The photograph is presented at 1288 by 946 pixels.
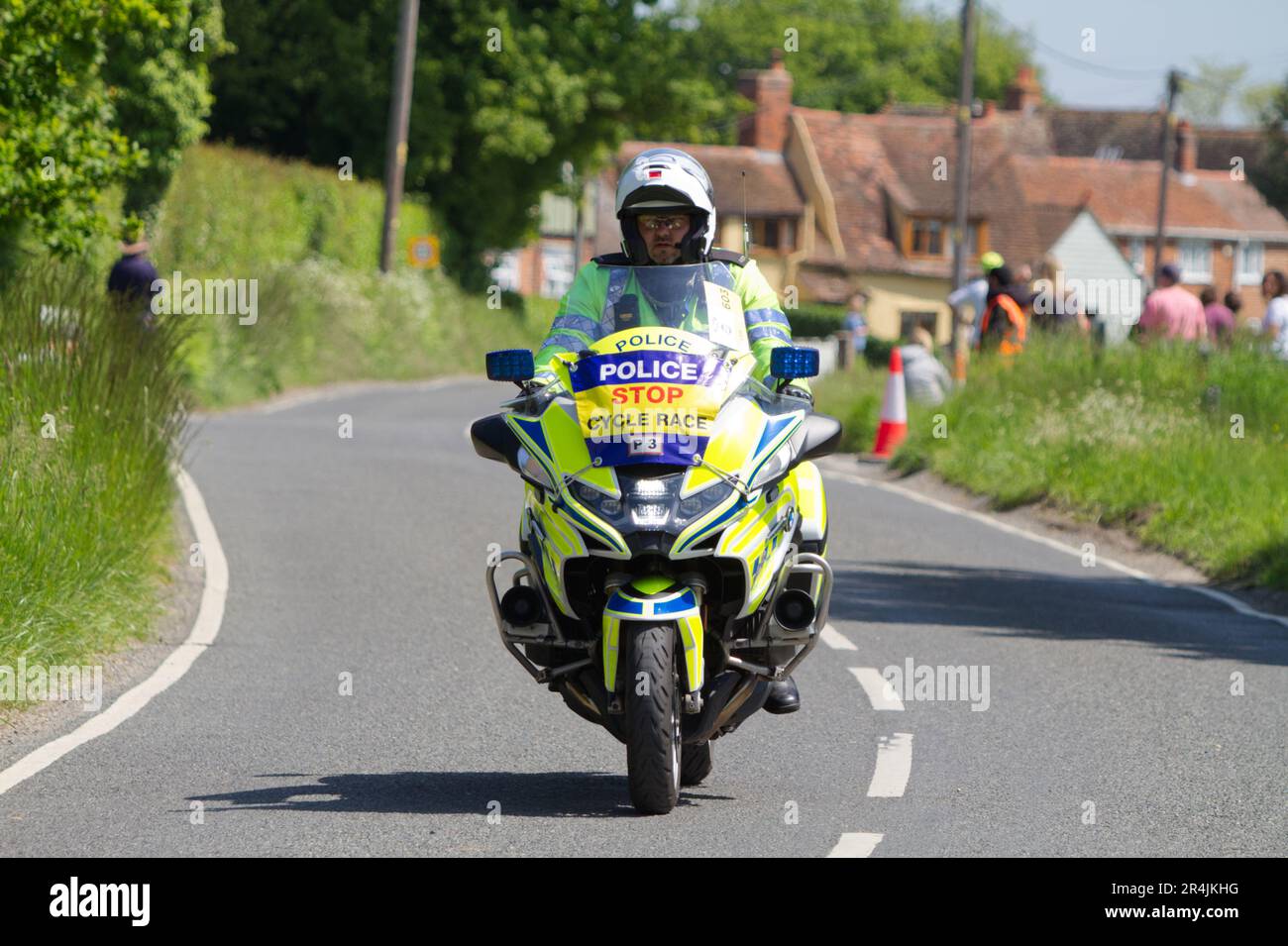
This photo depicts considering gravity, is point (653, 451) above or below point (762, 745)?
above

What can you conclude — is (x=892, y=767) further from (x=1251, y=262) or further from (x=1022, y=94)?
(x=1022, y=94)

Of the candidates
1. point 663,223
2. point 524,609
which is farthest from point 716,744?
point 663,223

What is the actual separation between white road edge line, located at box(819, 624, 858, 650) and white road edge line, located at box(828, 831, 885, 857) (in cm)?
436

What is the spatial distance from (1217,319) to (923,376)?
3.28 m

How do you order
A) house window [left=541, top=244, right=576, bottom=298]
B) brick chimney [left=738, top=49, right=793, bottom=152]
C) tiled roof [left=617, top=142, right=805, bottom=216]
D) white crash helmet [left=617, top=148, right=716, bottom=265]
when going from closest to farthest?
1. white crash helmet [left=617, top=148, right=716, bottom=265]
2. tiled roof [left=617, top=142, right=805, bottom=216]
3. brick chimney [left=738, top=49, right=793, bottom=152]
4. house window [left=541, top=244, right=576, bottom=298]

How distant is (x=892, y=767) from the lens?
8250mm

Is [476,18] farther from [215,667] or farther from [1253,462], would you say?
[215,667]

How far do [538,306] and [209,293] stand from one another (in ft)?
91.3

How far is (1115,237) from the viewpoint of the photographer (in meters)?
90.8

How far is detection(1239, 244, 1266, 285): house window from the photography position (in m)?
93.7

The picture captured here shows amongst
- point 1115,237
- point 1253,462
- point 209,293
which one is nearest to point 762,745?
point 1253,462

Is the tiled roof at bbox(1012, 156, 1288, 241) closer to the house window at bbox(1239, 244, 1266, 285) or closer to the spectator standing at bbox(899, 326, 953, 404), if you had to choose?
the house window at bbox(1239, 244, 1266, 285)

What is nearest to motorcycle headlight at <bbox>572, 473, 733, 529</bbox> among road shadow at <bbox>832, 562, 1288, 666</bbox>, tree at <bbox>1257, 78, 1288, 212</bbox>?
road shadow at <bbox>832, 562, 1288, 666</bbox>
